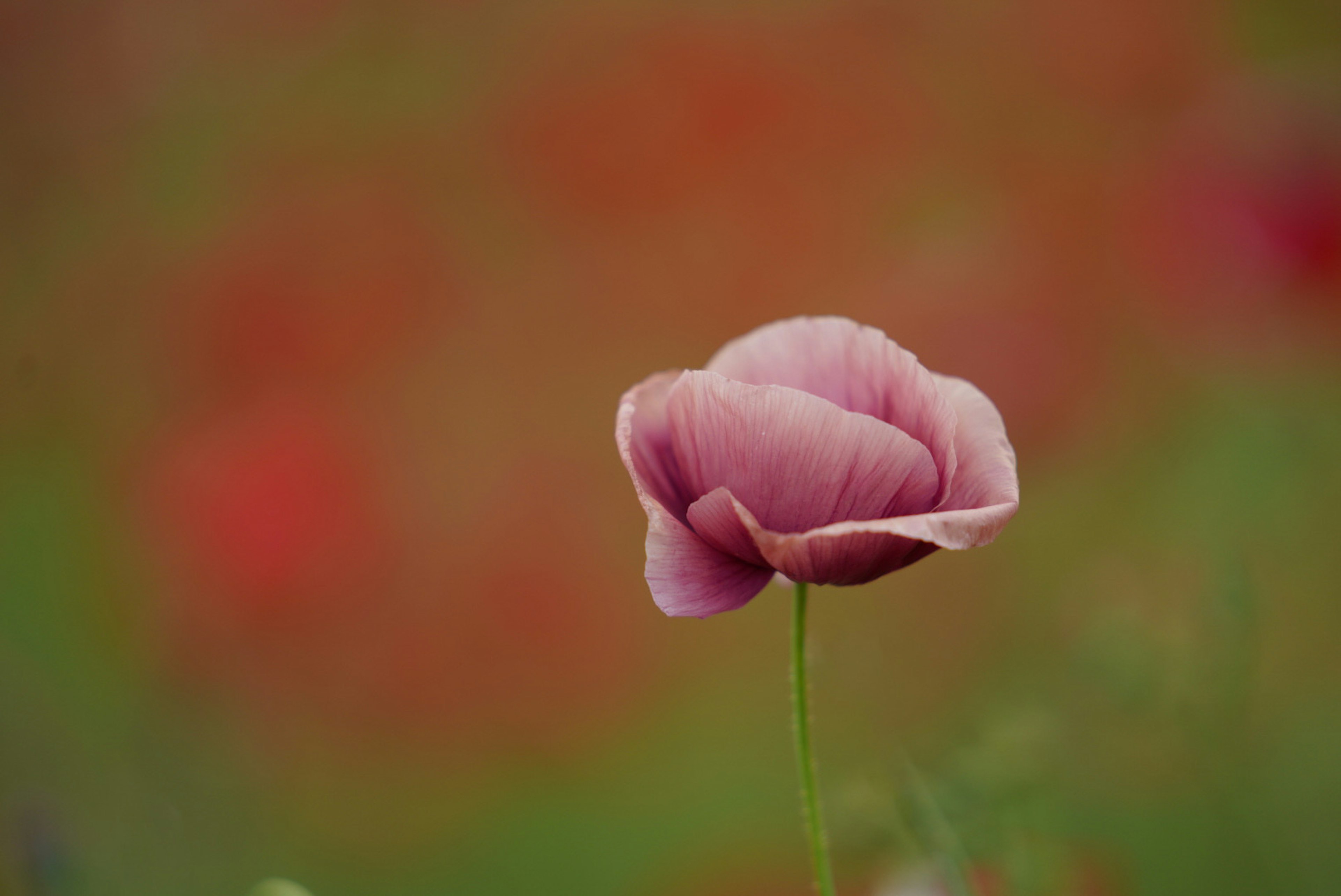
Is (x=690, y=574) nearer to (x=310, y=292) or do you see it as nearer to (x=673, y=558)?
(x=673, y=558)

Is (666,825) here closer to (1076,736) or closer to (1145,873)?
(1145,873)

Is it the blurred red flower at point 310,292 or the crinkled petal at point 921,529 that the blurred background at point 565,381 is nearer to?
the blurred red flower at point 310,292

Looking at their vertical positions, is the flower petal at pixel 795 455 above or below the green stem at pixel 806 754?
above

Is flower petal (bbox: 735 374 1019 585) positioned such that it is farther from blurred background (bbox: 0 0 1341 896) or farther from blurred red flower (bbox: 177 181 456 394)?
blurred red flower (bbox: 177 181 456 394)

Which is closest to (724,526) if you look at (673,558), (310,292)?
(673,558)

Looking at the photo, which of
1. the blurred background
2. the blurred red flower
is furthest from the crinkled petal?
the blurred red flower

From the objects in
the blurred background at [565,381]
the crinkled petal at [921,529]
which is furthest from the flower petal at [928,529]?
the blurred background at [565,381]
